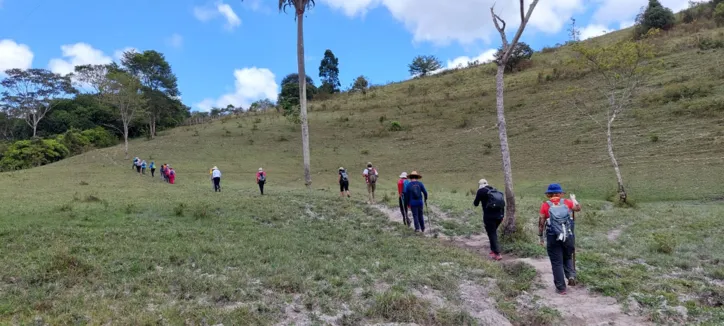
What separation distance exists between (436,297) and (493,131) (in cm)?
3907

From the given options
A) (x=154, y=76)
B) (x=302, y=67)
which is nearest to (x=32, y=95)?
(x=154, y=76)

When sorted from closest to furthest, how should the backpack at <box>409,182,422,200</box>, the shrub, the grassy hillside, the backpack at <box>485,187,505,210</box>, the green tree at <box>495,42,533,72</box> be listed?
the grassy hillside, the backpack at <box>485,187,505,210</box>, the backpack at <box>409,182,422,200</box>, the shrub, the green tree at <box>495,42,533,72</box>

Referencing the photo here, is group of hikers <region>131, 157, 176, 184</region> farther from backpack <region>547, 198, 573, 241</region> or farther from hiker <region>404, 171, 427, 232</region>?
backpack <region>547, 198, 573, 241</region>

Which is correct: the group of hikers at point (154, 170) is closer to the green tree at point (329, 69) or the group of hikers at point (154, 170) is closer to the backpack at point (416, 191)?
the backpack at point (416, 191)

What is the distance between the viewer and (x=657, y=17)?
2343 inches

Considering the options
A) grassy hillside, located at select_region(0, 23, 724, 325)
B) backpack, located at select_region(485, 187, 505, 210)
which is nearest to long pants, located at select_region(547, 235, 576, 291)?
grassy hillside, located at select_region(0, 23, 724, 325)

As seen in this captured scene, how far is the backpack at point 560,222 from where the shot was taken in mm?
7699

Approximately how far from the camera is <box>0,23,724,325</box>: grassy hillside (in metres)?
6.53

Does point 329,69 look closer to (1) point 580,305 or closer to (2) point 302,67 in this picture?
(2) point 302,67

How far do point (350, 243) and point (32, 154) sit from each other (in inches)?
1982

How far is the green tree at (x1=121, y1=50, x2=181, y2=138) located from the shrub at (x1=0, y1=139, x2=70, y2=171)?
11.5 m

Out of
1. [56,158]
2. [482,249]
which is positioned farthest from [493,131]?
[56,158]

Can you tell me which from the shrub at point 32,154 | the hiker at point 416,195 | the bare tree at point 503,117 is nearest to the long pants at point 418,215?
the hiker at point 416,195

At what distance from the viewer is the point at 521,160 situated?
117 feet
